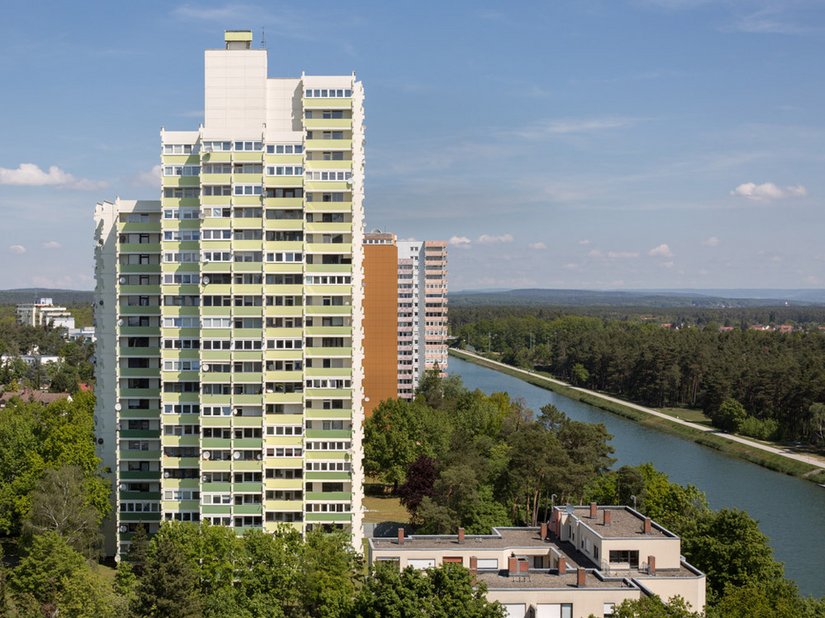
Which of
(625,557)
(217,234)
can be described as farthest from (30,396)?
(625,557)

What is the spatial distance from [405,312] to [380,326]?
17.0 m

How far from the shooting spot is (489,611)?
22219 mm

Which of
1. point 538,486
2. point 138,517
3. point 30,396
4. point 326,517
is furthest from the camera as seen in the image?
point 30,396

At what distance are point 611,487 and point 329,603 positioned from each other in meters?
18.9

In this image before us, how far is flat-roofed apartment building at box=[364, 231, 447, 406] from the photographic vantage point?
229ft

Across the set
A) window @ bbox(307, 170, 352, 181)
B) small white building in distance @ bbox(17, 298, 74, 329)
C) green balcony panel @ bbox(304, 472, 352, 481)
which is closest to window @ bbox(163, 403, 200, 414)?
green balcony panel @ bbox(304, 472, 352, 481)

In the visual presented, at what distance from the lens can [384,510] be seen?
50.4m

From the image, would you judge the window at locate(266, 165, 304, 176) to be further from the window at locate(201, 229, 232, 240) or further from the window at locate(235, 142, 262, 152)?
the window at locate(201, 229, 232, 240)

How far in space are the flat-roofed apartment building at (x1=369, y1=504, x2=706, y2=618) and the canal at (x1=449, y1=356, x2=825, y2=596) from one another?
1143 centimetres

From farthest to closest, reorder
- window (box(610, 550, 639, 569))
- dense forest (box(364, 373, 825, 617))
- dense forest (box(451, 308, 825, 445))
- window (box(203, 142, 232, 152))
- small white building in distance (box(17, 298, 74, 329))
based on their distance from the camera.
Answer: small white building in distance (box(17, 298, 74, 329))
dense forest (box(451, 308, 825, 445))
window (box(203, 142, 232, 152))
dense forest (box(364, 373, 825, 617))
window (box(610, 550, 639, 569))

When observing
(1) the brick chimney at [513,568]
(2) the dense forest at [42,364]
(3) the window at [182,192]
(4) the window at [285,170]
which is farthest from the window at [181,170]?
(2) the dense forest at [42,364]

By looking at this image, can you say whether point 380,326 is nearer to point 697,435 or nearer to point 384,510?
point 384,510

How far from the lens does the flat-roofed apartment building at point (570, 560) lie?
25578 millimetres

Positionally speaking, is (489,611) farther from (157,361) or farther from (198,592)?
(157,361)
